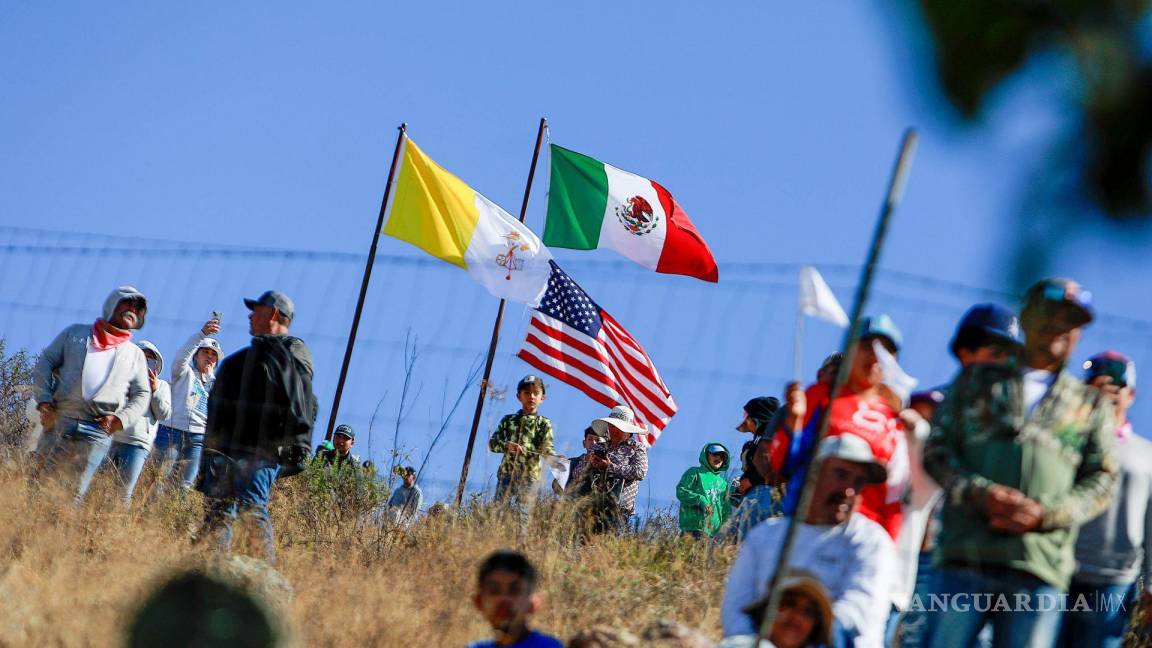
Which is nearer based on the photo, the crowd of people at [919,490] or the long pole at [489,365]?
the crowd of people at [919,490]

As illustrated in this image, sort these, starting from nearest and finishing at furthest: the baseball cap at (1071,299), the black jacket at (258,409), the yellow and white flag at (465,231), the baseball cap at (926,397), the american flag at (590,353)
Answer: the baseball cap at (1071,299) → the baseball cap at (926,397) → the black jacket at (258,409) → the american flag at (590,353) → the yellow and white flag at (465,231)

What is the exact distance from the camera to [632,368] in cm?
1002

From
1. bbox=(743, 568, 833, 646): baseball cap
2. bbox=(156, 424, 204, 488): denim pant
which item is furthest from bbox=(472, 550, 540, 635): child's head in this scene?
bbox=(156, 424, 204, 488): denim pant

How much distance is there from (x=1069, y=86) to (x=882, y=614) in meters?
2.65

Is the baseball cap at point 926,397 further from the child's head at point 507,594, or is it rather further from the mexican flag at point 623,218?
the mexican flag at point 623,218

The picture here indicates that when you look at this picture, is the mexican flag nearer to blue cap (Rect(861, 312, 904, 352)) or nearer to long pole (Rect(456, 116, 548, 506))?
long pole (Rect(456, 116, 548, 506))

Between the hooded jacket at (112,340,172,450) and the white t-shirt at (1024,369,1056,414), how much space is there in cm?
497

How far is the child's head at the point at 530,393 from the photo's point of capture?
26.7 ft

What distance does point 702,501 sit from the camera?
805 centimetres

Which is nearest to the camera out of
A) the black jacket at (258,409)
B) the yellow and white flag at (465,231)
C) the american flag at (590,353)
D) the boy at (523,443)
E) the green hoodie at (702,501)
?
the black jacket at (258,409)

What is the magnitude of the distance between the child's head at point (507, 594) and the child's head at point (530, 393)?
12.1 feet

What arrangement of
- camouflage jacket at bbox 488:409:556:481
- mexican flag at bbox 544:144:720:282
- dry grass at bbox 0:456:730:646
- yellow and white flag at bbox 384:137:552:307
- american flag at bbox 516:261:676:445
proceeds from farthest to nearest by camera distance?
mexican flag at bbox 544:144:720:282 → yellow and white flag at bbox 384:137:552:307 → american flag at bbox 516:261:676:445 → camouflage jacket at bbox 488:409:556:481 → dry grass at bbox 0:456:730:646

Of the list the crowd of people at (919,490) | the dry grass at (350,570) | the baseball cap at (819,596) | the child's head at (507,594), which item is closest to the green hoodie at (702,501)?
the dry grass at (350,570)

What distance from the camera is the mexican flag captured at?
496 inches
